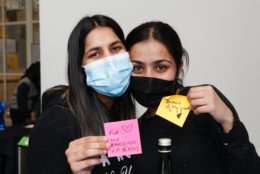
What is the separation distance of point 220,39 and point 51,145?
1636mm

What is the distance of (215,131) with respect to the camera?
1130 millimetres

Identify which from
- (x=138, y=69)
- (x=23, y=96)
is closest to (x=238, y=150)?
(x=138, y=69)

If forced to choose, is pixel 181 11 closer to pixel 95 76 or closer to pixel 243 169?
pixel 95 76

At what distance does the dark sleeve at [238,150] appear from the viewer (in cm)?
105

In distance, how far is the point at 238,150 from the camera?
3.44 ft

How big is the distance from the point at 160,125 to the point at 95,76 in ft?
0.95

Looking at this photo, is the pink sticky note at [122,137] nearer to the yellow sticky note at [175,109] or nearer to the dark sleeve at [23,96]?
the yellow sticky note at [175,109]

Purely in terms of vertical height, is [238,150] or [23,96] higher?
[238,150]

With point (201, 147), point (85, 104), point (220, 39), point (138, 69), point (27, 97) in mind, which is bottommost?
point (27, 97)

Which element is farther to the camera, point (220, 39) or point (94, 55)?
point (220, 39)

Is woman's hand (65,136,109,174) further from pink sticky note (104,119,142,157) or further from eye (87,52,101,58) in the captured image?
eye (87,52,101,58)

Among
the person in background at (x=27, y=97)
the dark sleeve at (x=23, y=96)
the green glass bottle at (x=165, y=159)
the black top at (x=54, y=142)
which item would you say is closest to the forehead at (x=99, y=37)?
the black top at (x=54, y=142)

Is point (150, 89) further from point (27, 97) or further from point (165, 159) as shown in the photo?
point (27, 97)

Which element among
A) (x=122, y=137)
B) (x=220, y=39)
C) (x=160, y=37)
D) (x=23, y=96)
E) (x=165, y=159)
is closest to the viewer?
(x=165, y=159)
